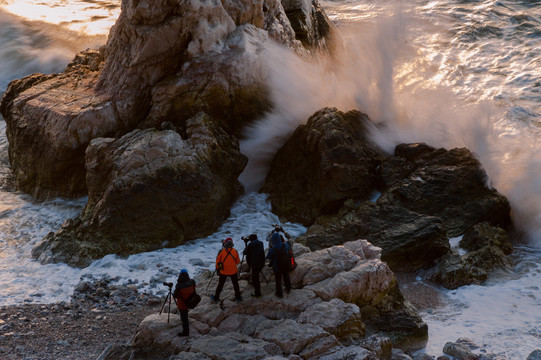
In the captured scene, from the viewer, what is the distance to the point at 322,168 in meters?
15.9

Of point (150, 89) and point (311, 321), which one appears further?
point (150, 89)

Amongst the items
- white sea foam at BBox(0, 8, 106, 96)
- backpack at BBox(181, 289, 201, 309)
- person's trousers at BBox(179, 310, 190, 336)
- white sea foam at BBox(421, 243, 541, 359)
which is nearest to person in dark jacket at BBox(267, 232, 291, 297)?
backpack at BBox(181, 289, 201, 309)

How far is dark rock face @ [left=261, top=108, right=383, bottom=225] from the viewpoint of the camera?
51.8 feet

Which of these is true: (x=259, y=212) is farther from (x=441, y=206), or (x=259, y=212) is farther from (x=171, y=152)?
(x=441, y=206)

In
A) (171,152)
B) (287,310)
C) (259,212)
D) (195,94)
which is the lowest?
(259,212)

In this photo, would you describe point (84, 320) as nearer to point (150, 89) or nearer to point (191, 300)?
point (191, 300)

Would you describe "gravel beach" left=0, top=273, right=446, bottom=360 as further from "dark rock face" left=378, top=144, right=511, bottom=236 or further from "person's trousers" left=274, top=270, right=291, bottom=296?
"dark rock face" left=378, top=144, right=511, bottom=236

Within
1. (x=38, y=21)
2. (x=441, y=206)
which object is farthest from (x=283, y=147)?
(x=38, y=21)

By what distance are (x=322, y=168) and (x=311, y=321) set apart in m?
7.21

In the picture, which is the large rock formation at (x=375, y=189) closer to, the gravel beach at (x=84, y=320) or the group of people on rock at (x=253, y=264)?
the gravel beach at (x=84, y=320)

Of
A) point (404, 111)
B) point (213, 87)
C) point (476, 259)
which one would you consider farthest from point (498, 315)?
point (213, 87)

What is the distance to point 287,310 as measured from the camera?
9773mm

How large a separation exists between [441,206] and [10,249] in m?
11.3

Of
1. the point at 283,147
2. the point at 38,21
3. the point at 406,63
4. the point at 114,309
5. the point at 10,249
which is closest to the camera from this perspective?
the point at 114,309
